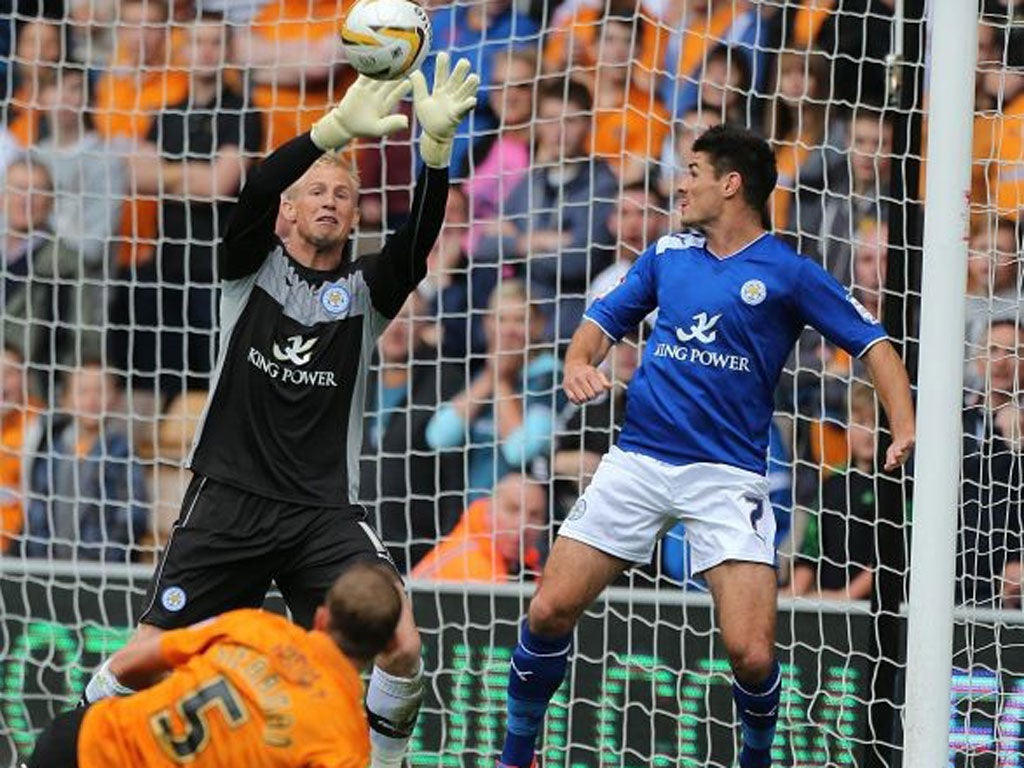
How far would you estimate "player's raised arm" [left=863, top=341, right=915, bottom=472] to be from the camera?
6184 millimetres

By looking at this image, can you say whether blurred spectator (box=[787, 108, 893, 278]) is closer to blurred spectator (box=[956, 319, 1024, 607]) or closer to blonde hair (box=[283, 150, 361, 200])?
blurred spectator (box=[956, 319, 1024, 607])

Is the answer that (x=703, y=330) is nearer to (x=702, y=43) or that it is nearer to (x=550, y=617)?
(x=550, y=617)

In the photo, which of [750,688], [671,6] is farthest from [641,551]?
[671,6]

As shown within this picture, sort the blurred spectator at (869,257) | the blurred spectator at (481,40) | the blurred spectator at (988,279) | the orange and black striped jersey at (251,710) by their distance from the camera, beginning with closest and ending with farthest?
the orange and black striped jersey at (251,710), the blurred spectator at (988,279), the blurred spectator at (869,257), the blurred spectator at (481,40)

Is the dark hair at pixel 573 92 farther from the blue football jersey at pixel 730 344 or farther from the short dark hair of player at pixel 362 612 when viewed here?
the short dark hair of player at pixel 362 612

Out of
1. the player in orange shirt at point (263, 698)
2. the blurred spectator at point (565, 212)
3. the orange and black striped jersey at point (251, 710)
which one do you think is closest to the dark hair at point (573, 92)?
the blurred spectator at point (565, 212)

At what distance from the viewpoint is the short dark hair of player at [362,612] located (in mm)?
4781

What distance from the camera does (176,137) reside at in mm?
8625

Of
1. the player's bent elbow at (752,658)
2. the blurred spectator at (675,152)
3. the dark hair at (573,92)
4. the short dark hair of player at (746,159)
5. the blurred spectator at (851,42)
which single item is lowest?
the player's bent elbow at (752,658)

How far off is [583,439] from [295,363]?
6.59 feet

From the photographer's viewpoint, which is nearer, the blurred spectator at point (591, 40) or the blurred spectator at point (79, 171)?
the blurred spectator at point (591, 40)

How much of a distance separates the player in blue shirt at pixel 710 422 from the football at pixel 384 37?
38.4 inches

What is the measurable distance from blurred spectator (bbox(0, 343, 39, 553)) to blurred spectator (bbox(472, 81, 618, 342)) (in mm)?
1924

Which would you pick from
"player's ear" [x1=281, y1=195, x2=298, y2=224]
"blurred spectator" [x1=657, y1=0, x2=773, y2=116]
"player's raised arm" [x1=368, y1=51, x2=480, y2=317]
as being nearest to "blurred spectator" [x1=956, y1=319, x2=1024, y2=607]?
"blurred spectator" [x1=657, y1=0, x2=773, y2=116]
